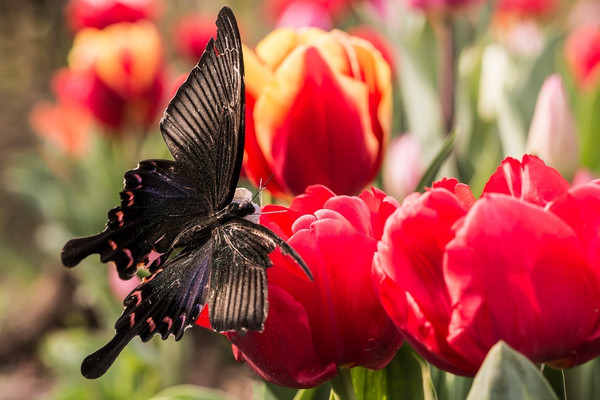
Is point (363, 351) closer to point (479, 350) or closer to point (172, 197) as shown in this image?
point (479, 350)

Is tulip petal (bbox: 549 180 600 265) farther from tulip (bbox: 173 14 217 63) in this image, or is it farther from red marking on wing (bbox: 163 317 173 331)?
tulip (bbox: 173 14 217 63)

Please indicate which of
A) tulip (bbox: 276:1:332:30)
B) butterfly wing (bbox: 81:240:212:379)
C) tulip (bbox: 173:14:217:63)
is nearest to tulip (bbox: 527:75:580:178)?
butterfly wing (bbox: 81:240:212:379)

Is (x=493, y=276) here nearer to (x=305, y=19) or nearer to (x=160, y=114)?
(x=305, y=19)

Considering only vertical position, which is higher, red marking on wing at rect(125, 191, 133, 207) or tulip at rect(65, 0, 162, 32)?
red marking on wing at rect(125, 191, 133, 207)

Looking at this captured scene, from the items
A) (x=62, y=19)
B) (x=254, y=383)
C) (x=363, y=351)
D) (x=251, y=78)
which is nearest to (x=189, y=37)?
(x=251, y=78)

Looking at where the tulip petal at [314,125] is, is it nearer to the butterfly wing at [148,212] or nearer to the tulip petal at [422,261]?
the butterfly wing at [148,212]
